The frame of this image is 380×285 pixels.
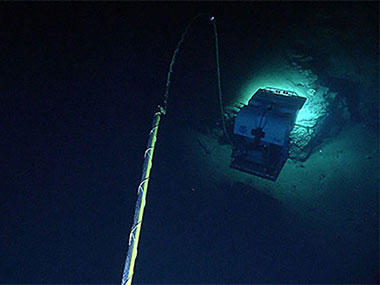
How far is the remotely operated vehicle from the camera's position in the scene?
7.59 m

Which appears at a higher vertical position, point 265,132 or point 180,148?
point 265,132

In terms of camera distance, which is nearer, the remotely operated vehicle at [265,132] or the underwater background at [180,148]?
the underwater background at [180,148]

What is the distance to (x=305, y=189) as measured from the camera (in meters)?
7.82

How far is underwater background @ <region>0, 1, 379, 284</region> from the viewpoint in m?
6.66

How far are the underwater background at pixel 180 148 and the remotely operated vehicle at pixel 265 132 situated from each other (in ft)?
1.12

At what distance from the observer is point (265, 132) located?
25.1 ft

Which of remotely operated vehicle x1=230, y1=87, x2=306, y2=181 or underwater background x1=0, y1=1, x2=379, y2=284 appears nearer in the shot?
underwater background x1=0, y1=1, x2=379, y2=284

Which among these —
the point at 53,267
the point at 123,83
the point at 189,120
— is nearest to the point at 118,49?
the point at 123,83

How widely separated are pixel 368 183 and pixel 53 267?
828cm

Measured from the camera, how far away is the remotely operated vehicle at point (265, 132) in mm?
7594

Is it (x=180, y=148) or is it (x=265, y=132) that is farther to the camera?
(x=180, y=148)

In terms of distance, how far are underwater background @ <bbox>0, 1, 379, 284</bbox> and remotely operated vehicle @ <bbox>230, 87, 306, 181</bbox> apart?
0.34 meters

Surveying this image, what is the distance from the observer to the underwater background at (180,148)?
666 cm

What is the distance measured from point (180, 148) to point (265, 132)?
9.04ft
